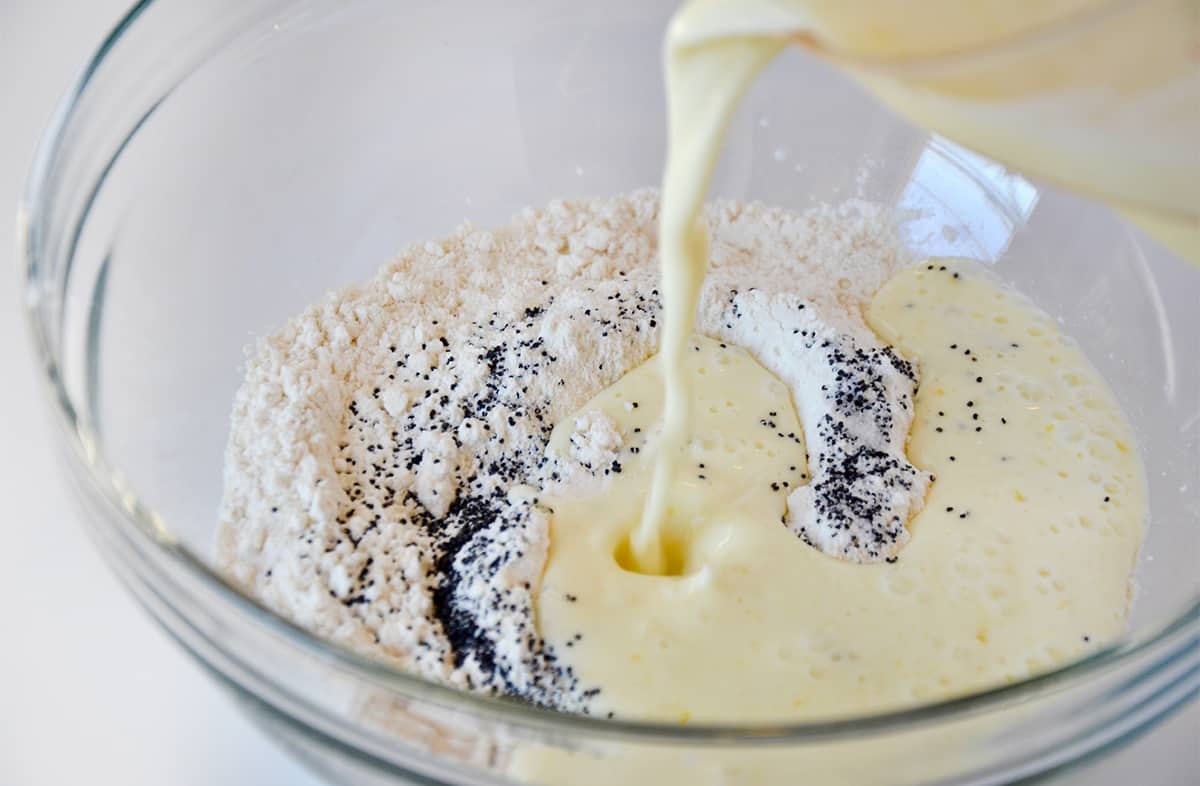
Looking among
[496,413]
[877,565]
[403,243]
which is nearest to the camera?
[877,565]

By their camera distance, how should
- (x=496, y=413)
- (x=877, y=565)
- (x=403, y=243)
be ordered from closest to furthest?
(x=877, y=565) < (x=496, y=413) < (x=403, y=243)

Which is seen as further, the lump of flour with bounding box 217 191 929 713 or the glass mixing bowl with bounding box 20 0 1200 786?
the lump of flour with bounding box 217 191 929 713

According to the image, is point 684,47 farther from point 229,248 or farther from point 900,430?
point 229,248

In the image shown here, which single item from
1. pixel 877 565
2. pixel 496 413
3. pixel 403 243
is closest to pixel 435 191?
pixel 403 243

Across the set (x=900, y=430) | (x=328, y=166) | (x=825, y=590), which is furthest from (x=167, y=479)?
(x=900, y=430)

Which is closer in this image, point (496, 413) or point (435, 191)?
point (496, 413)

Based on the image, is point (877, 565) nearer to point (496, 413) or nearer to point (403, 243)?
point (496, 413)
